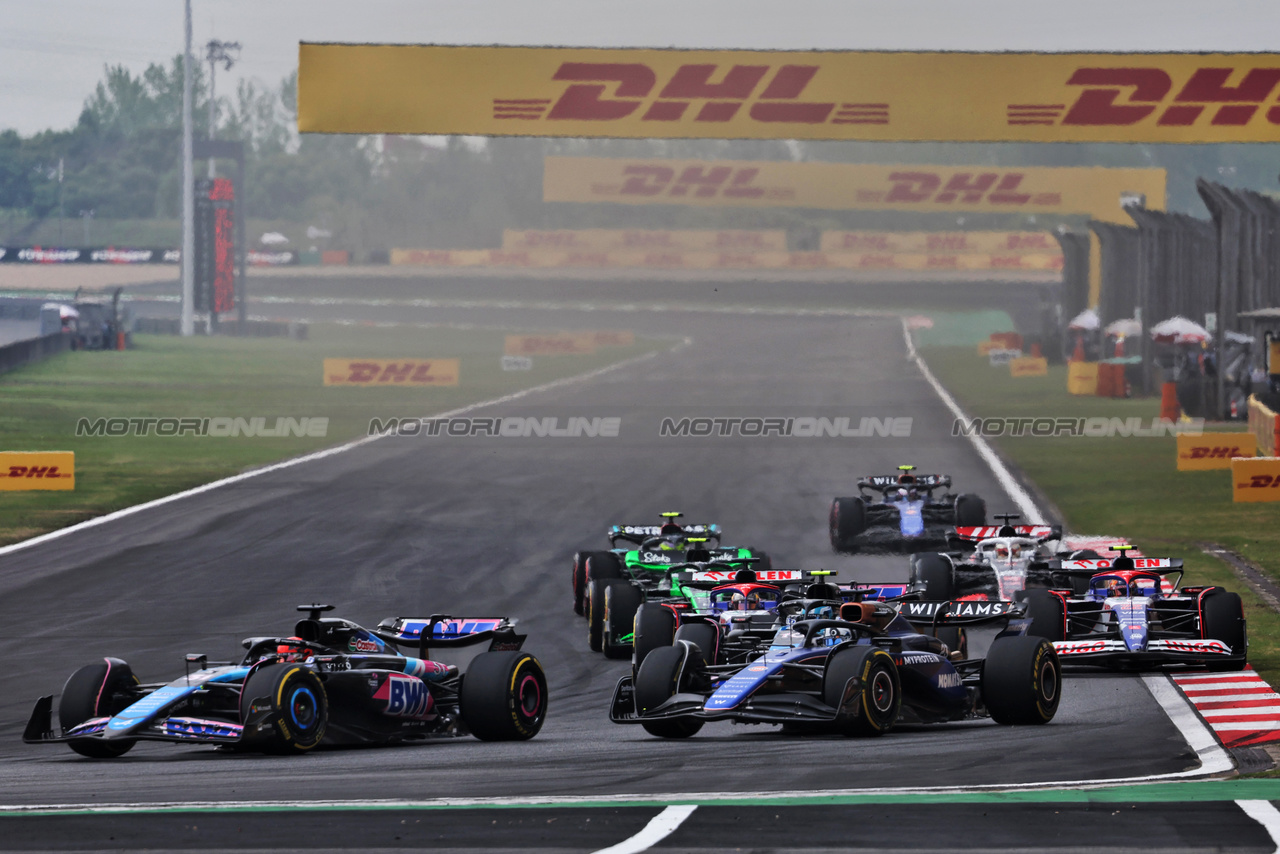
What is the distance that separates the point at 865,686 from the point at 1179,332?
44315 millimetres

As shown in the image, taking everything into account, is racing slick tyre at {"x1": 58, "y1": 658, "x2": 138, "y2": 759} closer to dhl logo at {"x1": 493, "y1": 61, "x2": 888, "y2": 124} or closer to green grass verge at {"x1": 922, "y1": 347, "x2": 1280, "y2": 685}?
green grass verge at {"x1": 922, "y1": 347, "x2": 1280, "y2": 685}

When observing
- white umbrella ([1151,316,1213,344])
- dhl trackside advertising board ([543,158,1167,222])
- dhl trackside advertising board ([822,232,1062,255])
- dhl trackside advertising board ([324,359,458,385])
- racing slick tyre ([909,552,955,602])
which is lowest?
racing slick tyre ([909,552,955,602])

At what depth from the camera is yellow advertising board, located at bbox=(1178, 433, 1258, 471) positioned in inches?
1328

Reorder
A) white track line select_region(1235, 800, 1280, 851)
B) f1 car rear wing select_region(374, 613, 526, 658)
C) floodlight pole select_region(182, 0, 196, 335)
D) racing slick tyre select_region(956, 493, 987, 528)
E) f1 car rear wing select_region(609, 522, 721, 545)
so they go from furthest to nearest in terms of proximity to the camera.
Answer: floodlight pole select_region(182, 0, 196, 335) → racing slick tyre select_region(956, 493, 987, 528) → f1 car rear wing select_region(609, 522, 721, 545) → f1 car rear wing select_region(374, 613, 526, 658) → white track line select_region(1235, 800, 1280, 851)

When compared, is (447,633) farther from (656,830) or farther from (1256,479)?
(1256,479)

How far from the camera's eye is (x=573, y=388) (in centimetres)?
6116

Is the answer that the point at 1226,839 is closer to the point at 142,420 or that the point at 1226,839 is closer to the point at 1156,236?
the point at 142,420

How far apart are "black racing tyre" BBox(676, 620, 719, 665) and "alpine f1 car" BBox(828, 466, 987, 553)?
985 centimetres

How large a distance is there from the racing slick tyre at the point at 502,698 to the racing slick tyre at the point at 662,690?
0.75 meters

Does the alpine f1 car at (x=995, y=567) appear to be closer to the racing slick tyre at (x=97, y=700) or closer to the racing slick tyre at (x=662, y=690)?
the racing slick tyre at (x=662, y=690)

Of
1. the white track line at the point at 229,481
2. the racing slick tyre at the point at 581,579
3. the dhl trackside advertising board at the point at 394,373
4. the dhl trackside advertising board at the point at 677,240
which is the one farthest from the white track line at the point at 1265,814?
the dhl trackside advertising board at the point at 677,240

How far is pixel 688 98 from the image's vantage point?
28172 mm

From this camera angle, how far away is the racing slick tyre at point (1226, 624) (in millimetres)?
15516

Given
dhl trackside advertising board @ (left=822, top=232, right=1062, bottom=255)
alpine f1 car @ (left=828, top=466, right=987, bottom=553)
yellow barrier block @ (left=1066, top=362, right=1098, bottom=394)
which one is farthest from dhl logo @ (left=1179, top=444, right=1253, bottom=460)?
dhl trackside advertising board @ (left=822, top=232, right=1062, bottom=255)
